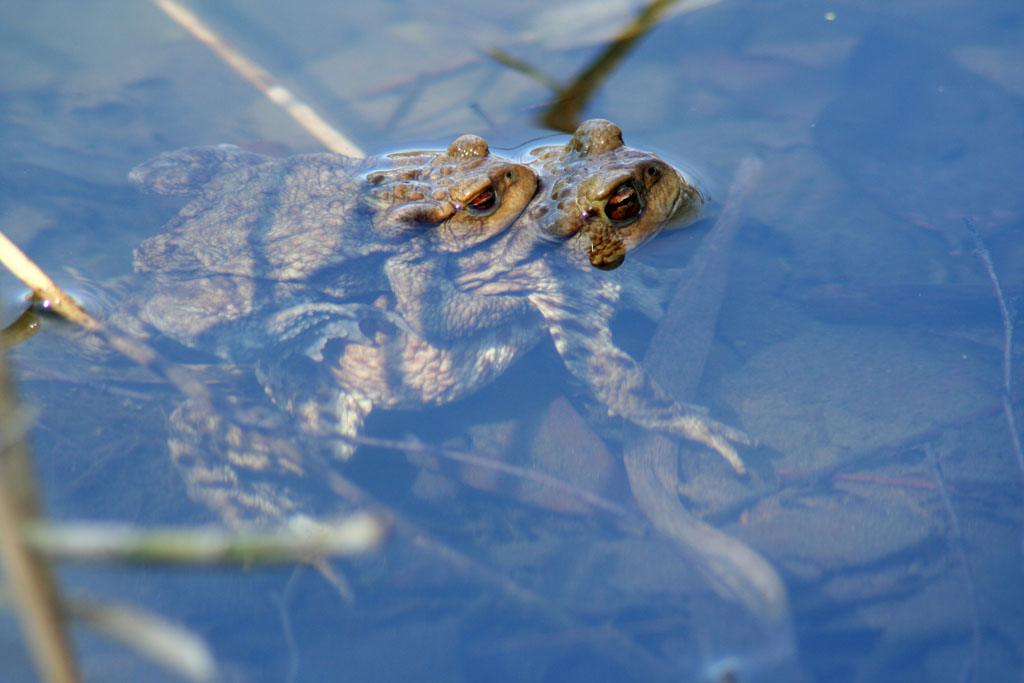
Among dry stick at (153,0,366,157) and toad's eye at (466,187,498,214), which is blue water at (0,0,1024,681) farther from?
toad's eye at (466,187,498,214)

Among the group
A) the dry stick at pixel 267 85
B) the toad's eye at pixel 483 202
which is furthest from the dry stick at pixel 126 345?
the dry stick at pixel 267 85

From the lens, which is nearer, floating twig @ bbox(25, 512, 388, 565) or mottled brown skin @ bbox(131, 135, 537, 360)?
floating twig @ bbox(25, 512, 388, 565)

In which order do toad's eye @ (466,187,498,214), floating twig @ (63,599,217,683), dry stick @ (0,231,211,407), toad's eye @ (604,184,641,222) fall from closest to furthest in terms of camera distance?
1. floating twig @ (63,599,217,683)
2. dry stick @ (0,231,211,407)
3. toad's eye @ (604,184,641,222)
4. toad's eye @ (466,187,498,214)

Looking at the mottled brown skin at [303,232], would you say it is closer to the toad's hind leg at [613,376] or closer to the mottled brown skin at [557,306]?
the mottled brown skin at [557,306]

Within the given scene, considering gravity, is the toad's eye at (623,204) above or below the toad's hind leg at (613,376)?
above

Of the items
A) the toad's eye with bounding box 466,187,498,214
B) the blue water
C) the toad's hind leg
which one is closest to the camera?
the blue water

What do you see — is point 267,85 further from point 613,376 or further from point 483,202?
point 613,376

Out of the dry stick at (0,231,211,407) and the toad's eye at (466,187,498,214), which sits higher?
the dry stick at (0,231,211,407)

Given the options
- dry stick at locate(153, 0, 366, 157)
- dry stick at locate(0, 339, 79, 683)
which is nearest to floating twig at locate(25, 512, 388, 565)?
dry stick at locate(0, 339, 79, 683)
